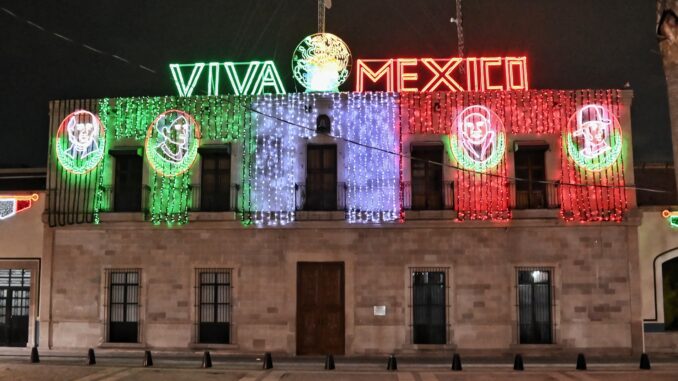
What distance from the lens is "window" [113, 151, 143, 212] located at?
22.5m

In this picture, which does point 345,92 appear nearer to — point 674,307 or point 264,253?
point 264,253

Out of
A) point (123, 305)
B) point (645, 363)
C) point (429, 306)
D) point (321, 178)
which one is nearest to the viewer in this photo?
point (645, 363)

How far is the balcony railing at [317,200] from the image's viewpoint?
21.5 metres

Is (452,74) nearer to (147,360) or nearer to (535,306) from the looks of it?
(535,306)

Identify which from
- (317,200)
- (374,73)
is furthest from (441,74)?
(317,200)

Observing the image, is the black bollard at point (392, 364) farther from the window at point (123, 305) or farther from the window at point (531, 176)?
the window at point (123, 305)

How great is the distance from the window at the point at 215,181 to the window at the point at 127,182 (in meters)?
2.16

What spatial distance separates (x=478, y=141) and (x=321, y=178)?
5.11 metres

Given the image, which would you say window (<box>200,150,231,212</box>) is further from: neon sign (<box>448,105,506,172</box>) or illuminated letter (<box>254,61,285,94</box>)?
neon sign (<box>448,105,506,172</box>)

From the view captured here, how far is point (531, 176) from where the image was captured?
2170 cm

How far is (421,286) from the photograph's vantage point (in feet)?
70.0

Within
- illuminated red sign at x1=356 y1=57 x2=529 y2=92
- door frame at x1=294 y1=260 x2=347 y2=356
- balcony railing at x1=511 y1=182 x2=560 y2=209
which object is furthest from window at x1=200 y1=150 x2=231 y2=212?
balcony railing at x1=511 y1=182 x2=560 y2=209

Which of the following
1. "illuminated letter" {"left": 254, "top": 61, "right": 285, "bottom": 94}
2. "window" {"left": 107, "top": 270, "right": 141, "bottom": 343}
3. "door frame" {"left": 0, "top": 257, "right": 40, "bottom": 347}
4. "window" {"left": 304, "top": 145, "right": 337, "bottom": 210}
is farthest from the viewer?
"illuminated letter" {"left": 254, "top": 61, "right": 285, "bottom": 94}

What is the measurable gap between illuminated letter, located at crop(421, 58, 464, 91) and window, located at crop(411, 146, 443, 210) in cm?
210
